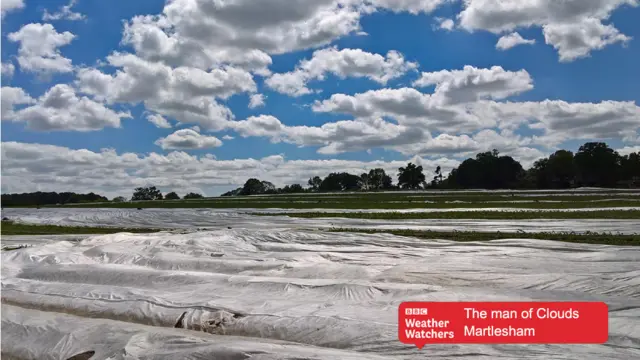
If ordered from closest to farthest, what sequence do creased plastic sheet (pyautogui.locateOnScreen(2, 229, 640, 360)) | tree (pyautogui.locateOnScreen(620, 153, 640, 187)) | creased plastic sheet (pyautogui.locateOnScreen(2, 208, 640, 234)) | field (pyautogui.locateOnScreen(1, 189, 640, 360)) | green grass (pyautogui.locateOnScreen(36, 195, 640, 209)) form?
creased plastic sheet (pyautogui.locateOnScreen(2, 229, 640, 360)) < field (pyautogui.locateOnScreen(1, 189, 640, 360)) < creased plastic sheet (pyautogui.locateOnScreen(2, 208, 640, 234)) < green grass (pyautogui.locateOnScreen(36, 195, 640, 209)) < tree (pyautogui.locateOnScreen(620, 153, 640, 187))

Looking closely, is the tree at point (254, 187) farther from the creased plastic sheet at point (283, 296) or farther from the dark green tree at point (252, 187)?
the creased plastic sheet at point (283, 296)

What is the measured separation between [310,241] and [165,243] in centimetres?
371

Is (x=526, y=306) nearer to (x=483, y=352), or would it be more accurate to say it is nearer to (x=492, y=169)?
(x=483, y=352)

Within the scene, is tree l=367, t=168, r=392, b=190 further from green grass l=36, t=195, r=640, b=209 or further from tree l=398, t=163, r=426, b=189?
green grass l=36, t=195, r=640, b=209

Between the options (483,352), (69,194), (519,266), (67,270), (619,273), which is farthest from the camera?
(69,194)

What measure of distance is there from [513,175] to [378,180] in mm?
26758

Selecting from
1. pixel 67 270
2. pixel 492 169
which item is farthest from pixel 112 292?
pixel 492 169

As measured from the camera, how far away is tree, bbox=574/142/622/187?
7625 cm

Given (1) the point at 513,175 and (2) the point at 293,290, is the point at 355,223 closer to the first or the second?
(2) the point at 293,290

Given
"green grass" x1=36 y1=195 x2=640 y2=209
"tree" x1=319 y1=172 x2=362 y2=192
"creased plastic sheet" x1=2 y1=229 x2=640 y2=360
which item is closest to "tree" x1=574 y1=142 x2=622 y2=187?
"tree" x1=319 y1=172 x2=362 y2=192

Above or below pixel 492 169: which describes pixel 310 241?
below

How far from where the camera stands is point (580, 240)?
12.7 meters
